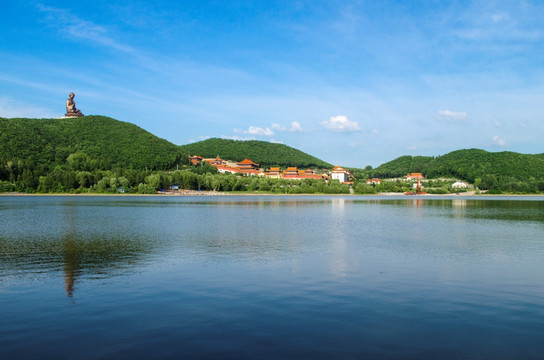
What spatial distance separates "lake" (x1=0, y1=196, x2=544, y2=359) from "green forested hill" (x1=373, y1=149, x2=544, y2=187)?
134 metres

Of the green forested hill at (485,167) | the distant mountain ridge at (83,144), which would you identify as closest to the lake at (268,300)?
the distant mountain ridge at (83,144)

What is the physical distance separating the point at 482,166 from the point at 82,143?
442ft

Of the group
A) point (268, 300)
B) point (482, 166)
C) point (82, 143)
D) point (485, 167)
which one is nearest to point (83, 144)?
point (82, 143)

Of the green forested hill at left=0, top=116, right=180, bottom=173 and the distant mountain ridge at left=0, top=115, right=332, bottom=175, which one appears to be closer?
the distant mountain ridge at left=0, top=115, right=332, bottom=175

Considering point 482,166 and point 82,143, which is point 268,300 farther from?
point 482,166

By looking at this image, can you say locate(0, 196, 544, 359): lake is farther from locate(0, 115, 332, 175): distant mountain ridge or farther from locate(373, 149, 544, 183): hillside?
locate(373, 149, 544, 183): hillside

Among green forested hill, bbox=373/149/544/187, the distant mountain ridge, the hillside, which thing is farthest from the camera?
the hillside

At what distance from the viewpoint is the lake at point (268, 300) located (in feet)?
24.7

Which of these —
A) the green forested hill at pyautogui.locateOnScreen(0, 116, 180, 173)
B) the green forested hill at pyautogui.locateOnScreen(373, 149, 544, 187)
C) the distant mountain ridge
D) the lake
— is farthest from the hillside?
the lake

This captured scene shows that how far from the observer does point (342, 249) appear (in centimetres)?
1906

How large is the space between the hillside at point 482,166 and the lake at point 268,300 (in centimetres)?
13409

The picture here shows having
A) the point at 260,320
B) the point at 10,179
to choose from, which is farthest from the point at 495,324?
the point at 10,179

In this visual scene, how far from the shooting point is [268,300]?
10336mm

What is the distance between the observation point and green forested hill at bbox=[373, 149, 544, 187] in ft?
452
